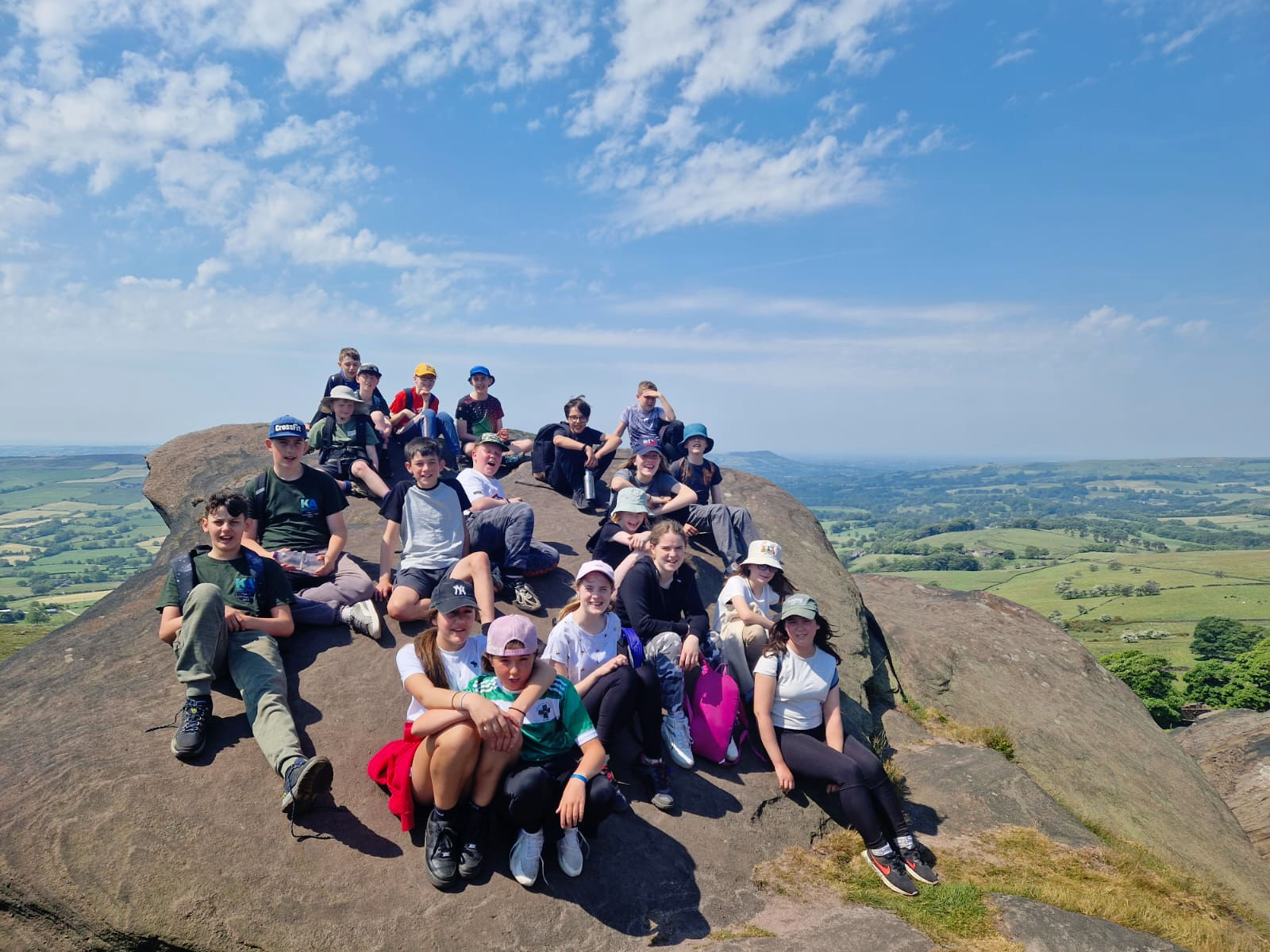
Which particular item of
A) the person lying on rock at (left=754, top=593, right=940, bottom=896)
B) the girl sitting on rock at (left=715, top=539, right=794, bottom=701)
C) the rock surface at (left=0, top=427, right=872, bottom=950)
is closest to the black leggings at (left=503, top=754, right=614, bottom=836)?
the rock surface at (left=0, top=427, right=872, bottom=950)

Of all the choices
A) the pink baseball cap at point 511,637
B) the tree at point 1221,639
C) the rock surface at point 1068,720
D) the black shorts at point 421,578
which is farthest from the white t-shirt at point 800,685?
the tree at point 1221,639

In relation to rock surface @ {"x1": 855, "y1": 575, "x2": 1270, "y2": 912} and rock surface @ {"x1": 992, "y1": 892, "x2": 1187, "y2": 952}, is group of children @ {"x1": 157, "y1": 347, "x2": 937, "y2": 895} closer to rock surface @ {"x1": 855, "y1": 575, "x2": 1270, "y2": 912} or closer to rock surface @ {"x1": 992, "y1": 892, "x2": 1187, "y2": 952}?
rock surface @ {"x1": 992, "y1": 892, "x2": 1187, "y2": 952}

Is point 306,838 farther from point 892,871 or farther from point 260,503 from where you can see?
point 892,871

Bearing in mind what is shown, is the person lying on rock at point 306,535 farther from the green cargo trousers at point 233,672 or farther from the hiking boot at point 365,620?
the green cargo trousers at point 233,672

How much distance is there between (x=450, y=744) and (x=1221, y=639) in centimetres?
7679

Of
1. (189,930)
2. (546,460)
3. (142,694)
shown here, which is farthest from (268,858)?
(546,460)

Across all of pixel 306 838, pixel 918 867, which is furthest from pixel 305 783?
pixel 918 867

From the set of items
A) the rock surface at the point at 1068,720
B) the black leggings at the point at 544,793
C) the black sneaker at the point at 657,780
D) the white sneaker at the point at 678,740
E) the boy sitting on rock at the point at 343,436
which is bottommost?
the rock surface at the point at 1068,720

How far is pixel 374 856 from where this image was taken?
5.77 metres

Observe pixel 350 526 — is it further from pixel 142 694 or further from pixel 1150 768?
pixel 1150 768

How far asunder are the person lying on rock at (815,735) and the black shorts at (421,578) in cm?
395

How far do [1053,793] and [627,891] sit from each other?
7.55m

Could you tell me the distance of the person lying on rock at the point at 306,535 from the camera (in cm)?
820

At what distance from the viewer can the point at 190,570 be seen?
6.88 m
